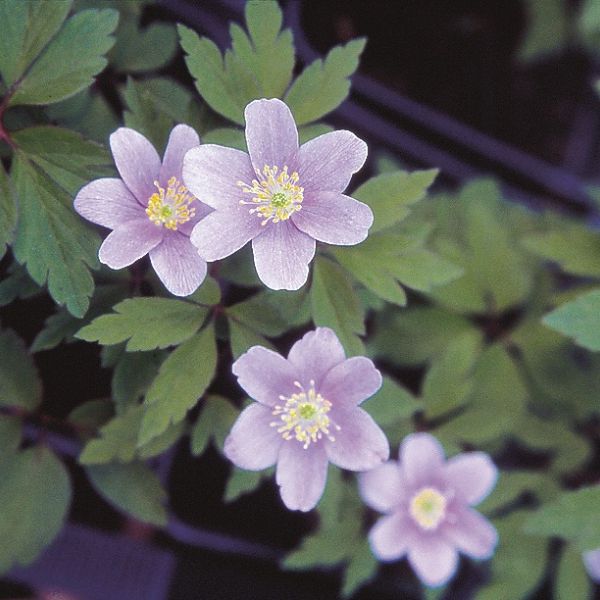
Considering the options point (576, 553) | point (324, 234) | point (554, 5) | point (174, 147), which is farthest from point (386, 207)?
point (554, 5)

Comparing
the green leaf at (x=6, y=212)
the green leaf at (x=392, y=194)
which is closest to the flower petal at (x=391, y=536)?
the green leaf at (x=392, y=194)

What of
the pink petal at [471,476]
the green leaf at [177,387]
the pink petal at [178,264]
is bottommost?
the pink petal at [471,476]

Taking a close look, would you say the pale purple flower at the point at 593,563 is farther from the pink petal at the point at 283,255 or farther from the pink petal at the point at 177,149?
the pink petal at the point at 177,149

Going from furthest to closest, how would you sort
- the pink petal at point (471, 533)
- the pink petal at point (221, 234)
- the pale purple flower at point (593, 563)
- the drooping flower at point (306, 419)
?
1. the pale purple flower at point (593, 563)
2. the pink petal at point (471, 533)
3. the drooping flower at point (306, 419)
4. the pink petal at point (221, 234)

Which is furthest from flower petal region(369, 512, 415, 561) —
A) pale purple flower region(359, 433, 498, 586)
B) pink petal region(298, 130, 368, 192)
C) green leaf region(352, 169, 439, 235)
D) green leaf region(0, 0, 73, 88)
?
green leaf region(0, 0, 73, 88)

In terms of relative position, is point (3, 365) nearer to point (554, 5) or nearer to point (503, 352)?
point (503, 352)

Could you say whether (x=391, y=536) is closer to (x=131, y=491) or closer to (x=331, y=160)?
(x=131, y=491)

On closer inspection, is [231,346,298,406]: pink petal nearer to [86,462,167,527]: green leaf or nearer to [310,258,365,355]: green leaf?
[310,258,365,355]: green leaf
